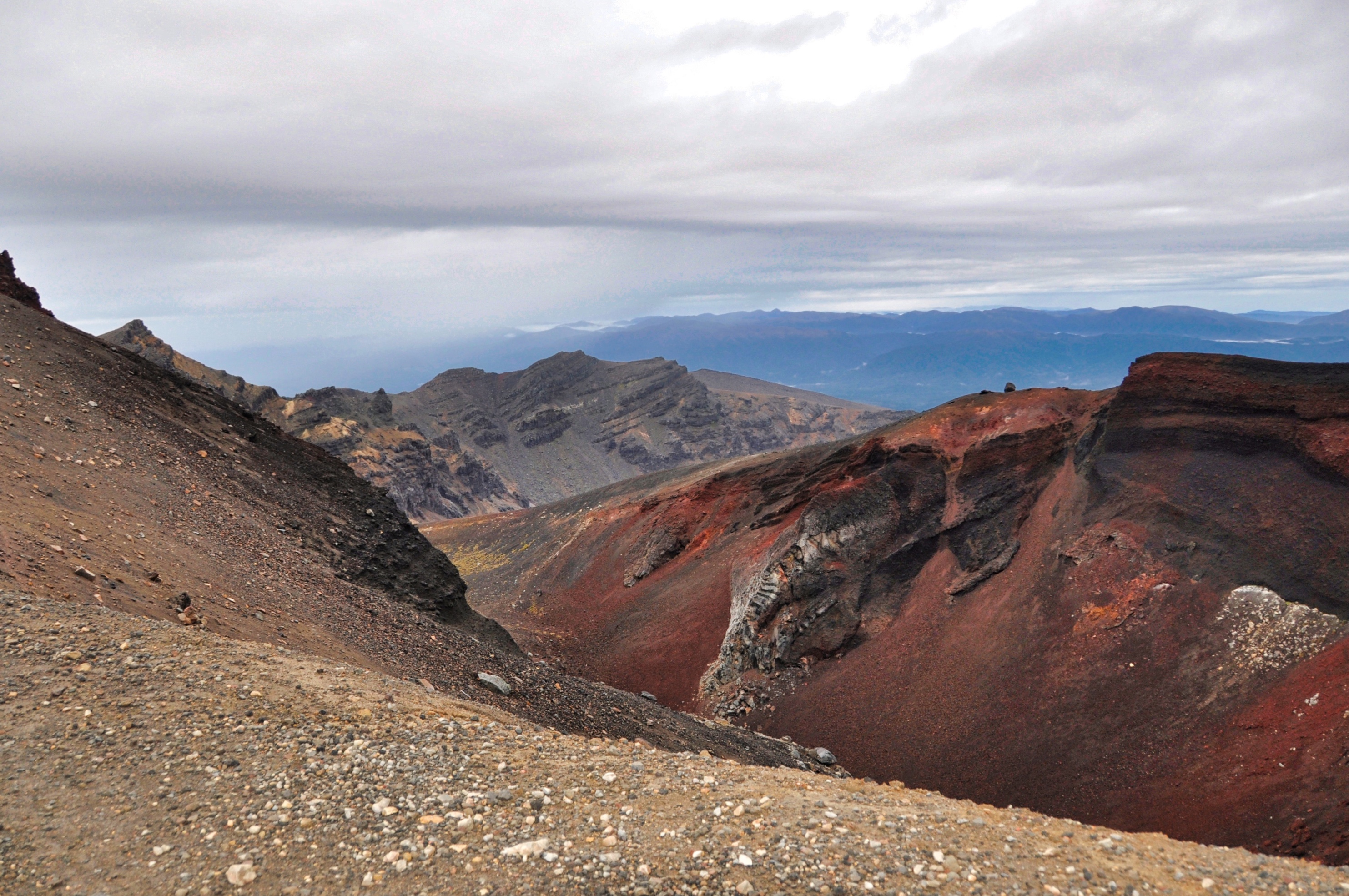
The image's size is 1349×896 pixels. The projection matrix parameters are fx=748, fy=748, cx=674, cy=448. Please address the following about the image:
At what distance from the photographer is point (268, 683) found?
421 inches

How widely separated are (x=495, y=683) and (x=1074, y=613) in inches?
732

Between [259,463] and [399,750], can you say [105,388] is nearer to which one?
[259,463]

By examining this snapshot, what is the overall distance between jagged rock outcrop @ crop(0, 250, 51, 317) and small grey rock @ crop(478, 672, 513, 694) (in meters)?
20.6

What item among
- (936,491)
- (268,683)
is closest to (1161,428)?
(936,491)

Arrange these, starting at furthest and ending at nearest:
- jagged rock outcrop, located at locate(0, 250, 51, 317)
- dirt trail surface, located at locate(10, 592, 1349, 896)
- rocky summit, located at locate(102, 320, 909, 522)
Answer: rocky summit, located at locate(102, 320, 909, 522)
jagged rock outcrop, located at locate(0, 250, 51, 317)
dirt trail surface, located at locate(10, 592, 1349, 896)

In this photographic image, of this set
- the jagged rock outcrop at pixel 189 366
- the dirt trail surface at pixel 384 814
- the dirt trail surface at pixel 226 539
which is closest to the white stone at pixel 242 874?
the dirt trail surface at pixel 384 814

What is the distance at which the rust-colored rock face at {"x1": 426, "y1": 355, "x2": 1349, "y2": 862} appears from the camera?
18.0m

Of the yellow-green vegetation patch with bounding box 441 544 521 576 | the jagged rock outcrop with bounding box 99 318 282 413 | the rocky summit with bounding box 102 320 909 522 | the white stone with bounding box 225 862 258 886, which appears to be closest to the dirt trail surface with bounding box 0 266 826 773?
the white stone with bounding box 225 862 258 886

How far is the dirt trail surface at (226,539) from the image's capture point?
14227 mm

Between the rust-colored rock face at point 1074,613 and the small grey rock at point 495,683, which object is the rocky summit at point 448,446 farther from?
the small grey rock at point 495,683

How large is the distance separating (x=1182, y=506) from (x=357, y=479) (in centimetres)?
2935

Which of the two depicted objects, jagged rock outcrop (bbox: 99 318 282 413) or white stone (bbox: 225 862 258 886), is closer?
white stone (bbox: 225 862 258 886)

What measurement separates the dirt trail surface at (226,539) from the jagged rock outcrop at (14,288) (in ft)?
12.1

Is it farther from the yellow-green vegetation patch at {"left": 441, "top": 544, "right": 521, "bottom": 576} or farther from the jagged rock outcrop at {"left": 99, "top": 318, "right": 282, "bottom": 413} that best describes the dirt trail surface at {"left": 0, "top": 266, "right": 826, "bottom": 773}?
the jagged rock outcrop at {"left": 99, "top": 318, "right": 282, "bottom": 413}
